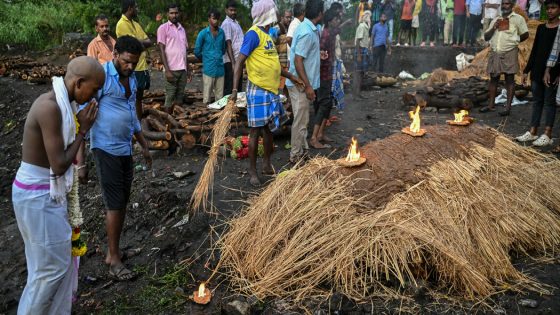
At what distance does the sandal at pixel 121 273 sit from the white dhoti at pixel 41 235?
0.99 metres

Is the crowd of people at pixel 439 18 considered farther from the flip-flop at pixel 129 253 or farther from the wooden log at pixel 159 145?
the flip-flop at pixel 129 253

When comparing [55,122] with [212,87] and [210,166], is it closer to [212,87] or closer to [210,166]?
[210,166]

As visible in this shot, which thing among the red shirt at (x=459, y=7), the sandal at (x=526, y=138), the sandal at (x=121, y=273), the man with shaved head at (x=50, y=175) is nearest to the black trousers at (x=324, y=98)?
the sandal at (x=526, y=138)

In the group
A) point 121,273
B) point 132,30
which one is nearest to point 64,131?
point 121,273

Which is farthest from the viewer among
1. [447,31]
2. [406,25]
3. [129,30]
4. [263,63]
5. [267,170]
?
[406,25]

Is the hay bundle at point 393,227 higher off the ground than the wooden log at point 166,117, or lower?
lower

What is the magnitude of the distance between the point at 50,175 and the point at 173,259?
5.83ft

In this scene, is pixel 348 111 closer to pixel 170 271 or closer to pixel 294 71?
pixel 294 71

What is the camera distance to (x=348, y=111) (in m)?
9.66

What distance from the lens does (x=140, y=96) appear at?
708 cm

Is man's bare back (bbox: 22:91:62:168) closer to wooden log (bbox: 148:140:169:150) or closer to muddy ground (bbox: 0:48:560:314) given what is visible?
muddy ground (bbox: 0:48:560:314)

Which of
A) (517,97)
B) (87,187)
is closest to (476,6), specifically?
(517,97)

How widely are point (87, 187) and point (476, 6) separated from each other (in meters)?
11.8

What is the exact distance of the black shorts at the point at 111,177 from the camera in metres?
3.89
